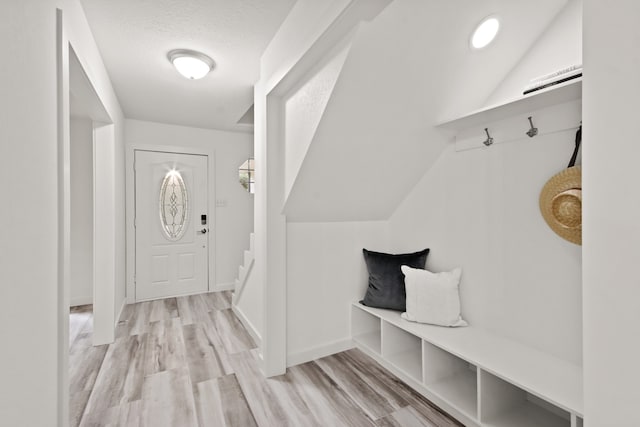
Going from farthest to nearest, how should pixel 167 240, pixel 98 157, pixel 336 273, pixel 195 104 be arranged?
pixel 167 240, pixel 195 104, pixel 98 157, pixel 336 273

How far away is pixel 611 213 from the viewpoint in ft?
2.27

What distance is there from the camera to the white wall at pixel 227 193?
4273 mm

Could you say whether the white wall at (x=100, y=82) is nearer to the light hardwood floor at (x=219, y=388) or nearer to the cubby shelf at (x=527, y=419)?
the light hardwood floor at (x=219, y=388)

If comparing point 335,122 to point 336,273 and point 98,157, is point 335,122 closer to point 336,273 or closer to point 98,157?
point 336,273

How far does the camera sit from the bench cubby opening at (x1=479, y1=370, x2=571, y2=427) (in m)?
1.58

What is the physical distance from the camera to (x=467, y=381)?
193 cm

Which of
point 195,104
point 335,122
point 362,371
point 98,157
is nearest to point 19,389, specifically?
point 335,122

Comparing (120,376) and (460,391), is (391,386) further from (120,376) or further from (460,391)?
(120,376)

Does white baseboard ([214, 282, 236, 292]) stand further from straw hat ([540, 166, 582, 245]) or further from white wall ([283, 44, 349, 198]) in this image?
straw hat ([540, 166, 582, 245])

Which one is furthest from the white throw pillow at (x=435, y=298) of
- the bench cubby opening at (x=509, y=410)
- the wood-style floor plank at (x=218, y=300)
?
the wood-style floor plank at (x=218, y=300)

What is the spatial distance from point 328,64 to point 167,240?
350 cm

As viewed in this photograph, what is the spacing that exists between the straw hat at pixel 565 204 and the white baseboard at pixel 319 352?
1.79 metres

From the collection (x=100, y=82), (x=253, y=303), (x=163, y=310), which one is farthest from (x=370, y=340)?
(x=100, y=82)

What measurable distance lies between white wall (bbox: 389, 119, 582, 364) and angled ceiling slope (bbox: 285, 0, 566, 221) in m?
0.32
